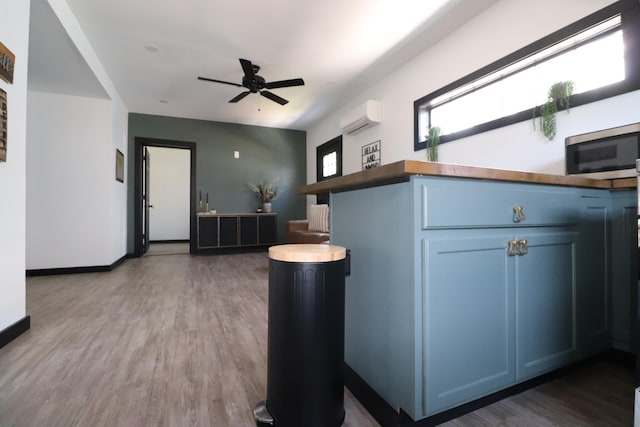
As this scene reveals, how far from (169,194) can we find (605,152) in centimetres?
821

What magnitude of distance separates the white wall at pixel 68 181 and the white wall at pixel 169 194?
12.3 feet

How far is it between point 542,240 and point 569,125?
1.28m

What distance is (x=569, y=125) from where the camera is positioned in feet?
6.35

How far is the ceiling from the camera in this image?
8.17ft

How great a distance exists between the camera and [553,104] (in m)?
2.00

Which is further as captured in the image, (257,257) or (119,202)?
(257,257)

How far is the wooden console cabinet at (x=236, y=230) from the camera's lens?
17.4 feet

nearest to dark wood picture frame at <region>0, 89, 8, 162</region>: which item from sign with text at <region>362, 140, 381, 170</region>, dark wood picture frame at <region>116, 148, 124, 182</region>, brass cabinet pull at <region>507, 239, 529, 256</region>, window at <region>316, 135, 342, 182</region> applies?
brass cabinet pull at <region>507, 239, 529, 256</region>

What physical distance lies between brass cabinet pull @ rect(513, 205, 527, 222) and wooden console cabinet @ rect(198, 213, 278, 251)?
496 cm

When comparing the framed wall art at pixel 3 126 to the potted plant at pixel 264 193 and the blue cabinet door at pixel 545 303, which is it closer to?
the blue cabinet door at pixel 545 303

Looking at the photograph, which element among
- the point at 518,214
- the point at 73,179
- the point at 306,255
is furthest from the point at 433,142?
the point at 73,179

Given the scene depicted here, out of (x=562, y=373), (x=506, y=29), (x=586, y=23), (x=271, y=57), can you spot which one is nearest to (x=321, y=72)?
(x=271, y=57)

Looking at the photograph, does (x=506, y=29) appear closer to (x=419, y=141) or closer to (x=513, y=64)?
(x=513, y=64)

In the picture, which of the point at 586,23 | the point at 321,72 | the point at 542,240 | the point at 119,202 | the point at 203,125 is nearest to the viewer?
the point at 542,240
